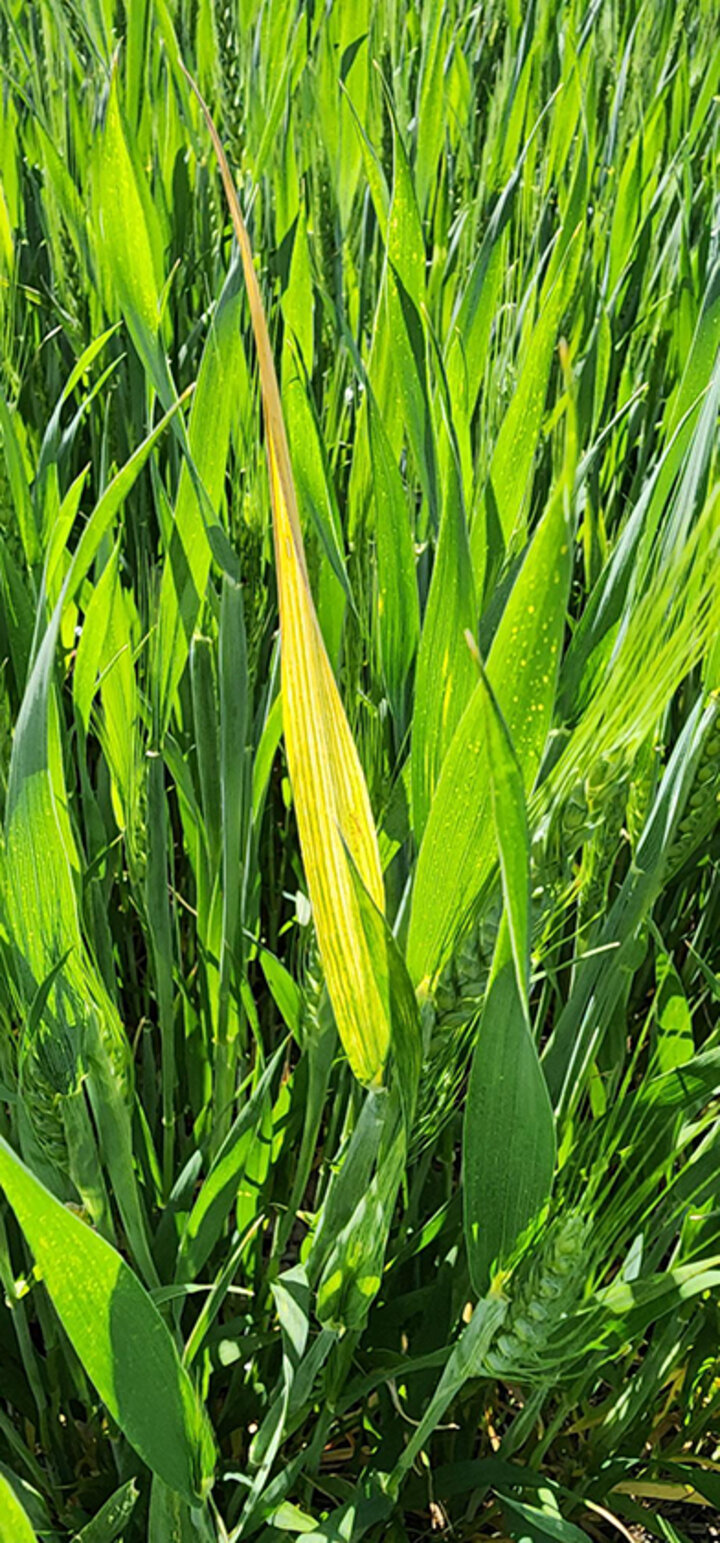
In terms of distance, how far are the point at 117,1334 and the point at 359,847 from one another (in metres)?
0.17

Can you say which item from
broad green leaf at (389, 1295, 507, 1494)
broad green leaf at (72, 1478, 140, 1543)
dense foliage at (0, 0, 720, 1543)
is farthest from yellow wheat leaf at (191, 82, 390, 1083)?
broad green leaf at (72, 1478, 140, 1543)

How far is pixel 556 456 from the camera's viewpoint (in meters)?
0.52

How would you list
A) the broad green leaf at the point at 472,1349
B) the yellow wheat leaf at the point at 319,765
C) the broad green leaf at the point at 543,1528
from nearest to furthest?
the yellow wheat leaf at the point at 319,765 < the broad green leaf at the point at 472,1349 < the broad green leaf at the point at 543,1528

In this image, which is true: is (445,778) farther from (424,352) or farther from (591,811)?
(424,352)

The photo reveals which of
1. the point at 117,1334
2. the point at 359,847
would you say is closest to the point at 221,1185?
the point at 117,1334

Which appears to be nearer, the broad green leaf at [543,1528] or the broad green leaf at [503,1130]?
the broad green leaf at [503,1130]

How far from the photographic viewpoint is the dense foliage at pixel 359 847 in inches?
12.4

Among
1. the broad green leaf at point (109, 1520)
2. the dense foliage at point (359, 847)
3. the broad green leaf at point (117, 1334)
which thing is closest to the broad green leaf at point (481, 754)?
the dense foliage at point (359, 847)

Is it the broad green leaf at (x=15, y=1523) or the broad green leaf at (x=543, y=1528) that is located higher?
the broad green leaf at (x=15, y=1523)

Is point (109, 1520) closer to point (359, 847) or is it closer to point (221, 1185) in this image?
point (221, 1185)

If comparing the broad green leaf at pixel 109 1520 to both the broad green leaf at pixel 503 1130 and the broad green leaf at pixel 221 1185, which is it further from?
the broad green leaf at pixel 503 1130

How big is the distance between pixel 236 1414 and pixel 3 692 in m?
0.34

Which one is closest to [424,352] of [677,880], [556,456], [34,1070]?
[556,456]

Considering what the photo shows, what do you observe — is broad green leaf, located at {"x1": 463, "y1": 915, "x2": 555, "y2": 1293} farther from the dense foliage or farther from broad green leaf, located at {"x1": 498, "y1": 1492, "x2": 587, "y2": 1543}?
broad green leaf, located at {"x1": 498, "y1": 1492, "x2": 587, "y2": 1543}
